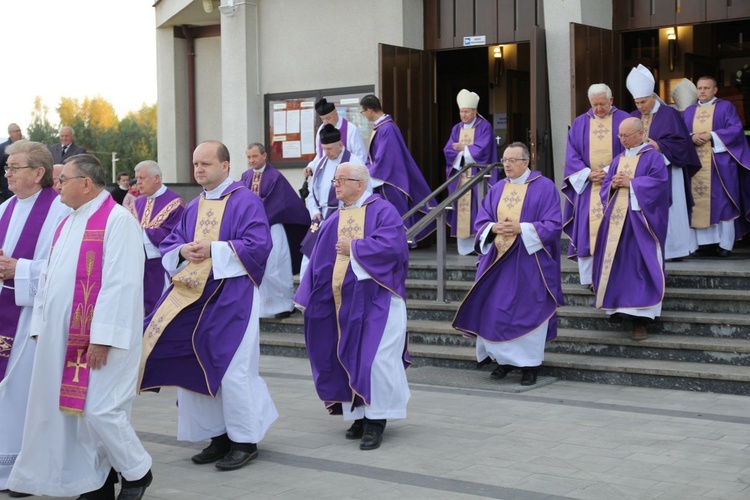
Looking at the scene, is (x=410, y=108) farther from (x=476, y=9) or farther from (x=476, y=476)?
(x=476, y=476)

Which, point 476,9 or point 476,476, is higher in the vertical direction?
point 476,9

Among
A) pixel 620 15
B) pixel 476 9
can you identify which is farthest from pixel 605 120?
pixel 476 9

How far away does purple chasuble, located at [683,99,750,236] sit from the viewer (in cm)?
1088

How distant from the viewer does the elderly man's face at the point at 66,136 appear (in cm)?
1395

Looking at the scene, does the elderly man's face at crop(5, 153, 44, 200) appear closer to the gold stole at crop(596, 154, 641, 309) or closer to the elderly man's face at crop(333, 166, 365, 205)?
the elderly man's face at crop(333, 166, 365, 205)

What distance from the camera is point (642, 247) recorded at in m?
8.64

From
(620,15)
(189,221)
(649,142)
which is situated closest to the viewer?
(189,221)

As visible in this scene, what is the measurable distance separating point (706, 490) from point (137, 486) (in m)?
2.89

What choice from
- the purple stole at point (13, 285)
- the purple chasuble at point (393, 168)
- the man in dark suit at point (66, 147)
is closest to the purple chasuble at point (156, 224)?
the purple chasuble at point (393, 168)

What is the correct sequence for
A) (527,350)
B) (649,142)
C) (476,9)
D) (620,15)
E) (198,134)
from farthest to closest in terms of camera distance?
1. (198,134)
2. (476,9)
3. (620,15)
4. (649,142)
5. (527,350)

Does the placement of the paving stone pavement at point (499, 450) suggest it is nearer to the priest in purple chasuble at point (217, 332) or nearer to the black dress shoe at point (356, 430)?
the black dress shoe at point (356, 430)

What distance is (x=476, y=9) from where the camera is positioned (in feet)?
42.4

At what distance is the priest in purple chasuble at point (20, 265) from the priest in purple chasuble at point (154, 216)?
3076mm

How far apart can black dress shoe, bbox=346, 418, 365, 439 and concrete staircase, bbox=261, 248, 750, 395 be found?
2.42 meters
